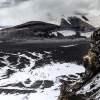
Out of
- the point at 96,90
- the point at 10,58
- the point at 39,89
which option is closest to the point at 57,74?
the point at 39,89

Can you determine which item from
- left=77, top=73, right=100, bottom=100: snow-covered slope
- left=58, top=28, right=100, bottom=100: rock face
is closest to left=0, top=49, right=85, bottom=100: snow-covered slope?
left=58, top=28, right=100, bottom=100: rock face

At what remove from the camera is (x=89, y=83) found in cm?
5188

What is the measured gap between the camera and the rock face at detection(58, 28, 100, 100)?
47438 millimetres

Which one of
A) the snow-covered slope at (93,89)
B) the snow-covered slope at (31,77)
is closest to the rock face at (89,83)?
the snow-covered slope at (93,89)

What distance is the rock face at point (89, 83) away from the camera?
47438 millimetres

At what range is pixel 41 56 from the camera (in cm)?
19300

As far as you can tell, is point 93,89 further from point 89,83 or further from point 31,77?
point 31,77

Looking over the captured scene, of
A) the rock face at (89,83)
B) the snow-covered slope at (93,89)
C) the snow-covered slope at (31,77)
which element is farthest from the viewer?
the snow-covered slope at (31,77)

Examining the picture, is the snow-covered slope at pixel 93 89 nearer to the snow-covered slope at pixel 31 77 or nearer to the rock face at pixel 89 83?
the rock face at pixel 89 83

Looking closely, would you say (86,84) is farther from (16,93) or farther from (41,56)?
(41,56)

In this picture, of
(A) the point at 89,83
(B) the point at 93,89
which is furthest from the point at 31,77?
(B) the point at 93,89

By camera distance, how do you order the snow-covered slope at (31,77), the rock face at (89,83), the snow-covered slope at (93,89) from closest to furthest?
the snow-covered slope at (93,89) < the rock face at (89,83) < the snow-covered slope at (31,77)

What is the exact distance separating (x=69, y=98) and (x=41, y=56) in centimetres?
14513

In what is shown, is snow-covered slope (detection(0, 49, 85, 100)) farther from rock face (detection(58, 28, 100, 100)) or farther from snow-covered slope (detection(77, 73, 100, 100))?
snow-covered slope (detection(77, 73, 100, 100))
